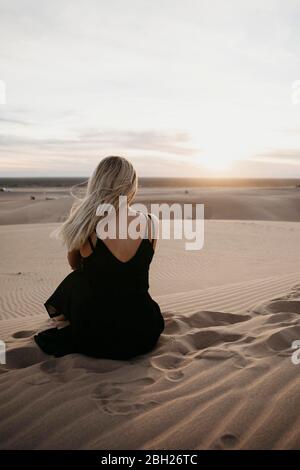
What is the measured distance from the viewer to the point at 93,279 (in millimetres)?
3262

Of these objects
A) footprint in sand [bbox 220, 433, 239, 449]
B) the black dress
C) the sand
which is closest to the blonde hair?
the black dress

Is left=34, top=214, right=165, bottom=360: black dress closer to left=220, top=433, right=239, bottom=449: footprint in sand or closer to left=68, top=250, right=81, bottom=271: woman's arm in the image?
left=68, top=250, right=81, bottom=271: woman's arm

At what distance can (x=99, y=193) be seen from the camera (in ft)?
10.4

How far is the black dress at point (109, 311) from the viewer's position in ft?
10.5

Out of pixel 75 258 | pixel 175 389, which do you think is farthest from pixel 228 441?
pixel 75 258

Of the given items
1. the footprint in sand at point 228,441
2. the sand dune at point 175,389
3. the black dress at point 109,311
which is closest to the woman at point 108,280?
the black dress at point 109,311

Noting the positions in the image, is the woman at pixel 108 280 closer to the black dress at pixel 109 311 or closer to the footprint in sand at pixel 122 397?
the black dress at pixel 109 311

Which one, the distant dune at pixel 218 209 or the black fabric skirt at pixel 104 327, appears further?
the distant dune at pixel 218 209

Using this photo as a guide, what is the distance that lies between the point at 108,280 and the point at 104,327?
0.38 metres

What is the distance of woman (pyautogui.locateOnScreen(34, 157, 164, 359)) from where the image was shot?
3.16 meters

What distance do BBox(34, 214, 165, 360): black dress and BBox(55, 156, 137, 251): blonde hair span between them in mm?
137

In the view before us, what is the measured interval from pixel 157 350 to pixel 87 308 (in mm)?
693

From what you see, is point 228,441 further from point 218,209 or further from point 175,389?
point 218,209

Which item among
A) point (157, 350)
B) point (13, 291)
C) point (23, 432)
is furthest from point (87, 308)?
point (13, 291)
